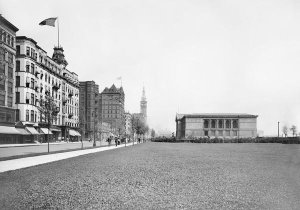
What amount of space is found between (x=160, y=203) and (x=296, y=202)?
3422 mm

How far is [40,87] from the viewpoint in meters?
70.1

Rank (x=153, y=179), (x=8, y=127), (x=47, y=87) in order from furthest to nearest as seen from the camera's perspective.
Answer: (x=47, y=87)
(x=8, y=127)
(x=153, y=179)

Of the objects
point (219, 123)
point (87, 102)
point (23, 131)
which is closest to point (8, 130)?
point (23, 131)

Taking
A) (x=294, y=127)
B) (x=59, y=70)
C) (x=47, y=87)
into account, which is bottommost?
(x=294, y=127)

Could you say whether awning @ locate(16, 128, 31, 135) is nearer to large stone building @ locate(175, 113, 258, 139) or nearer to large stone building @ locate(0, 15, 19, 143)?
large stone building @ locate(0, 15, 19, 143)

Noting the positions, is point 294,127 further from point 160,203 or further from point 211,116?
point 160,203

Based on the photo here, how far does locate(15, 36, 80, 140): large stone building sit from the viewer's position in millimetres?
61969

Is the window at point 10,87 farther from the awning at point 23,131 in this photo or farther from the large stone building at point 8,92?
the awning at point 23,131

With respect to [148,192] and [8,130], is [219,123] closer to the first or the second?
[8,130]

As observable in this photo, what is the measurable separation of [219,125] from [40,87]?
96.1 meters

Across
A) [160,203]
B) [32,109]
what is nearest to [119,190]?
[160,203]

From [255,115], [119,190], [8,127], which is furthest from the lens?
[255,115]

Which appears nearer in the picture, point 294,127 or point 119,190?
point 119,190

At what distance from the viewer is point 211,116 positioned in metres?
145
